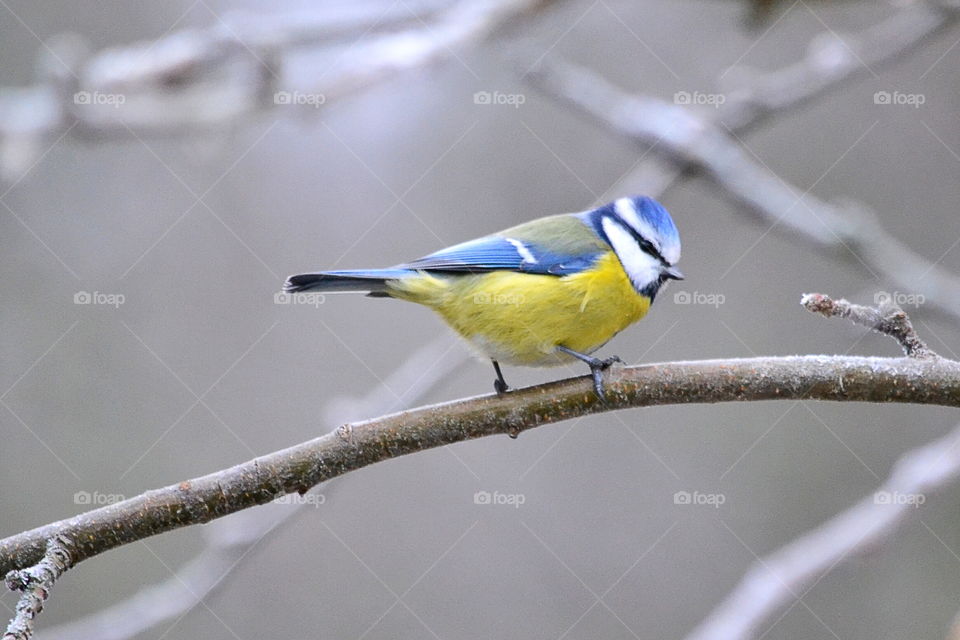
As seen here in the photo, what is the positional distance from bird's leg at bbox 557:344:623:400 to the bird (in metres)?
0.03

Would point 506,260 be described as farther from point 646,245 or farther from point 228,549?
point 228,549

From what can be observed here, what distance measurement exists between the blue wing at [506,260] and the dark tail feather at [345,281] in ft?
0.35

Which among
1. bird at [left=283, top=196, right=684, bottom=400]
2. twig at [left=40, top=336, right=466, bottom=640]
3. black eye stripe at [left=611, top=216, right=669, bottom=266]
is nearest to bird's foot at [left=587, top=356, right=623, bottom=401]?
bird at [left=283, top=196, right=684, bottom=400]

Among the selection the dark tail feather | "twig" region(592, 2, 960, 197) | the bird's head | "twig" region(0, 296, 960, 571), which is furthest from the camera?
"twig" region(592, 2, 960, 197)

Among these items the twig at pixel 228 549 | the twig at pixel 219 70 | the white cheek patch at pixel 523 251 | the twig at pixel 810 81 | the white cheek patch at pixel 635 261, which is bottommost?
the twig at pixel 228 549

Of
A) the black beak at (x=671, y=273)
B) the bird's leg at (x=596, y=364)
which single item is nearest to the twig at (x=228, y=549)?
the bird's leg at (x=596, y=364)

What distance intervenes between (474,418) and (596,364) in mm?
456

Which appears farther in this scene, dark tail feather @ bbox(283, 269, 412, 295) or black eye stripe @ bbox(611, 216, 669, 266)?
black eye stripe @ bbox(611, 216, 669, 266)

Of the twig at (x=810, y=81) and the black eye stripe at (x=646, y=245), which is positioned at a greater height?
the twig at (x=810, y=81)

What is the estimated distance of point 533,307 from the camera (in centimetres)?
301

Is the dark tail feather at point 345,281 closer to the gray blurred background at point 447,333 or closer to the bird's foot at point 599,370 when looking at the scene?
the bird's foot at point 599,370

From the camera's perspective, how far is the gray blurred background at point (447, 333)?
17.5ft

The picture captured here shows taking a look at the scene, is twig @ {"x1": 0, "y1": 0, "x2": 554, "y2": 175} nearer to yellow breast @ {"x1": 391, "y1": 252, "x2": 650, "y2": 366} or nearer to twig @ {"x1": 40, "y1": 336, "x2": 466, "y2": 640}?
yellow breast @ {"x1": 391, "y1": 252, "x2": 650, "y2": 366}

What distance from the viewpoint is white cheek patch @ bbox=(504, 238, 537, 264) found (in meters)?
3.20
